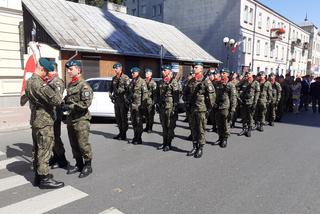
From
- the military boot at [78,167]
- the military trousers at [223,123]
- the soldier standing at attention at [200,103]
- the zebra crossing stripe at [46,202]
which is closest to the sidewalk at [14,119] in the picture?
the military boot at [78,167]

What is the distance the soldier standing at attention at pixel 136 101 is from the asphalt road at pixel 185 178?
39 cm

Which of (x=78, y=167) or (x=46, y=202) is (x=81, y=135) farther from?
(x=46, y=202)

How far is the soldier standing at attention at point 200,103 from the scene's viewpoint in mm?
6309

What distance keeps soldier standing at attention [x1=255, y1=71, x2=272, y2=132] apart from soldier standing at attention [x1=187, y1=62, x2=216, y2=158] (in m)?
3.94

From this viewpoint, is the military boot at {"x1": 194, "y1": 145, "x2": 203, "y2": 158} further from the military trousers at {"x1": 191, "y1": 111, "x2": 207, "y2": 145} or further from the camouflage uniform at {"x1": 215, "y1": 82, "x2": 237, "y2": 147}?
the camouflage uniform at {"x1": 215, "y1": 82, "x2": 237, "y2": 147}

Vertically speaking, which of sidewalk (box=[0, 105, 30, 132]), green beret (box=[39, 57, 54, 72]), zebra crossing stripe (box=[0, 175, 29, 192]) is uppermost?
green beret (box=[39, 57, 54, 72])

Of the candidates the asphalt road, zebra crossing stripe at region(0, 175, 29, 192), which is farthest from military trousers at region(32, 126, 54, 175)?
zebra crossing stripe at region(0, 175, 29, 192)

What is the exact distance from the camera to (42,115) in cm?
439

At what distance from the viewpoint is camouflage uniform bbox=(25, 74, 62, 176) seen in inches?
168

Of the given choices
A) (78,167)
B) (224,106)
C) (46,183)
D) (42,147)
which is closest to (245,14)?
(224,106)

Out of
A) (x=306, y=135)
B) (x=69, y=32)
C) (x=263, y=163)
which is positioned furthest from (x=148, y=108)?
(x=69, y=32)

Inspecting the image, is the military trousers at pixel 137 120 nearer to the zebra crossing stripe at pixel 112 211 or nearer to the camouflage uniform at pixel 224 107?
the camouflage uniform at pixel 224 107

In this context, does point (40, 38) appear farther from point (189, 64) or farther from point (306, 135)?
point (306, 135)

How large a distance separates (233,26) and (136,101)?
2593 centimetres
